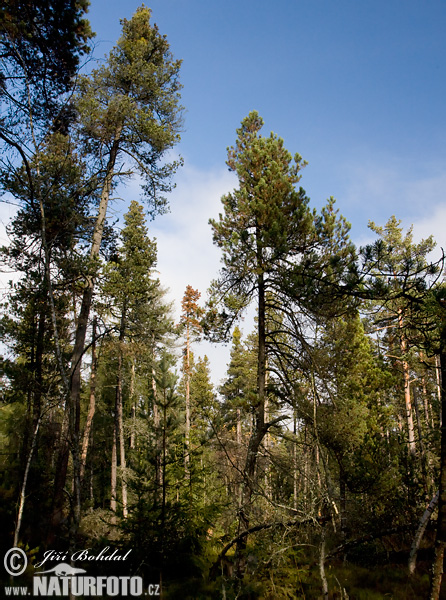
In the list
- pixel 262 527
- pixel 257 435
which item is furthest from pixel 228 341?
pixel 262 527

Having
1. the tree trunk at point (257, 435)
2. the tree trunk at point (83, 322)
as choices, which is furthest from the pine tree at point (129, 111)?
the tree trunk at point (257, 435)

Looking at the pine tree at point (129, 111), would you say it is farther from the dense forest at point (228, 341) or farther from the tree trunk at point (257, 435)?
the tree trunk at point (257, 435)

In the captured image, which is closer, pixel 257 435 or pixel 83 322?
pixel 257 435

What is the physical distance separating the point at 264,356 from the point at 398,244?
13816 millimetres

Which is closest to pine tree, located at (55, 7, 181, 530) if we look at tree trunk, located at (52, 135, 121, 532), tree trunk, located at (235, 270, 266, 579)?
tree trunk, located at (52, 135, 121, 532)

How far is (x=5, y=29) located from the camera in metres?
3.76

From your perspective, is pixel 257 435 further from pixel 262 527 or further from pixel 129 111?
pixel 129 111

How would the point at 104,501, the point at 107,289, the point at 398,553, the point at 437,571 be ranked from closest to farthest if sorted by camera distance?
the point at 437,571
the point at 398,553
the point at 107,289
the point at 104,501

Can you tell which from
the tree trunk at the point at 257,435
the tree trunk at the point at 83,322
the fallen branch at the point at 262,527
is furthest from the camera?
the tree trunk at the point at 83,322

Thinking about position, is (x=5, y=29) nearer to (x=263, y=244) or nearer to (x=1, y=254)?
(x=263, y=244)

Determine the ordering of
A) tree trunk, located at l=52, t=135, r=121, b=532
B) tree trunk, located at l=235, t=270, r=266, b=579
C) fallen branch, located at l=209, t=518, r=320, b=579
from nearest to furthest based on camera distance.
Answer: fallen branch, located at l=209, t=518, r=320, b=579 → tree trunk, located at l=235, t=270, r=266, b=579 → tree trunk, located at l=52, t=135, r=121, b=532

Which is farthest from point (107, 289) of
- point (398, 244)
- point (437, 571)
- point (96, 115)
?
point (398, 244)

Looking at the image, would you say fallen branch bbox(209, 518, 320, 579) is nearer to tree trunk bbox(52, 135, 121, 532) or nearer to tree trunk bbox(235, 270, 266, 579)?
tree trunk bbox(235, 270, 266, 579)

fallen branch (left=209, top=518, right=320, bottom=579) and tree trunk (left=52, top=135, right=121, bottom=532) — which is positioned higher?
tree trunk (left=52, top=135, right=121, bottom=532)
